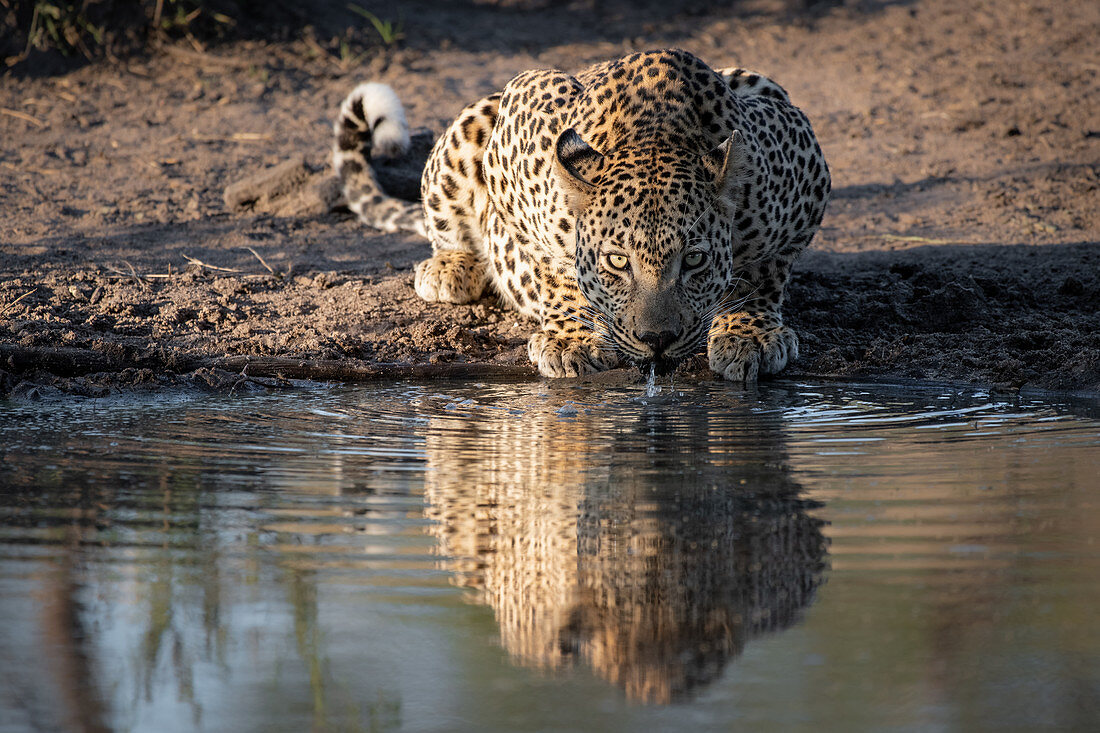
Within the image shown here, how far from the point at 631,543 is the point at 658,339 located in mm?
2089

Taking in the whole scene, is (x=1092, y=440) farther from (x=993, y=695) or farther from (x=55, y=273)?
(x=55, y=273)

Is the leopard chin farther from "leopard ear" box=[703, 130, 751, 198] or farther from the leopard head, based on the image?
"leopard ear" box=[703, 130, 751, 198]

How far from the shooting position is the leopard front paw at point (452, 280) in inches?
289

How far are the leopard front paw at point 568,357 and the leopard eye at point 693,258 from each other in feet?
3.23

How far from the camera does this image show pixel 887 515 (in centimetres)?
348

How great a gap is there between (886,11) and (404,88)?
539 cm

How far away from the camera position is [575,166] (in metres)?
5.63

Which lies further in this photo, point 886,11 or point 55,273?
point 886,11

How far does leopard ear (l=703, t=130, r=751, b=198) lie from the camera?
5.37 metres

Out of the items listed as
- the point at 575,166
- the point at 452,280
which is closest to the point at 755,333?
the point at 575,166

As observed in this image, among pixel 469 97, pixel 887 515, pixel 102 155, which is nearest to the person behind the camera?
pixel 887 515

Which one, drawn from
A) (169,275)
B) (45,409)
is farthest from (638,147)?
(169,275)

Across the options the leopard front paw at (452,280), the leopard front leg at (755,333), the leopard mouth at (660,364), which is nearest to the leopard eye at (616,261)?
the leopard mouth at (660,364)

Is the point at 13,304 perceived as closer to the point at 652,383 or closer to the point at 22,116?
the point at 652,383
